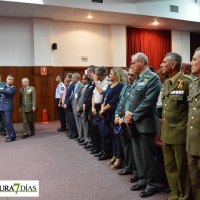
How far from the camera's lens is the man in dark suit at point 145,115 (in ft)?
8.45

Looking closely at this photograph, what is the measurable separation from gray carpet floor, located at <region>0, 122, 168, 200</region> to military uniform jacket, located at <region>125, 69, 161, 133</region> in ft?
2.50

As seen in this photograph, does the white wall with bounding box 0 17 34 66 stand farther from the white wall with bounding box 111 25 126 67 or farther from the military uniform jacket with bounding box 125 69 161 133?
the military uniform jacket with bounding box 125 69 161 133

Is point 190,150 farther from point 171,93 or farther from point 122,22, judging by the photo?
point 122,22

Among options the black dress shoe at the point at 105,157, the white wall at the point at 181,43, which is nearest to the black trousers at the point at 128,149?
the black dress shoe at the point at 105,157

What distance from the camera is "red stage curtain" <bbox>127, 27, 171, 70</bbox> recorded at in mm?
10047

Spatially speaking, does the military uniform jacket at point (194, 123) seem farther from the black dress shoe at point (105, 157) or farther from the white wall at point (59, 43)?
the white wall at point (59, 43)

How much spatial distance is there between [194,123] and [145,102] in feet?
2.15

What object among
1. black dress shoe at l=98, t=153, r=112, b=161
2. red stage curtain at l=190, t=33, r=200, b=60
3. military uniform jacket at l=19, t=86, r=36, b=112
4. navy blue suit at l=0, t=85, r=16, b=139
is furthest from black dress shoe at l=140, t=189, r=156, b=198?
red stage curtain at l=190, t=33, r=200, b=60

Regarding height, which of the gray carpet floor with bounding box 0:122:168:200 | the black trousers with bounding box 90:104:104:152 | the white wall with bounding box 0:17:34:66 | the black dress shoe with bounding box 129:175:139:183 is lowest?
the gray carpet floor with bounding box 0:122:168:200

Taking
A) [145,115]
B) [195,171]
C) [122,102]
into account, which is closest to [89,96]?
[122,102]

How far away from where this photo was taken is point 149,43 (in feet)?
34.4

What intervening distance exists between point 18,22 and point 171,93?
7.39 m

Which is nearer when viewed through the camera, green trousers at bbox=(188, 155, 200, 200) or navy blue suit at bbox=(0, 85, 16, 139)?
green trousers at bbox=(188, 155, 200, 200)

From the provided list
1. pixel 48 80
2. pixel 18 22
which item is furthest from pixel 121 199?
pixel 18 22
